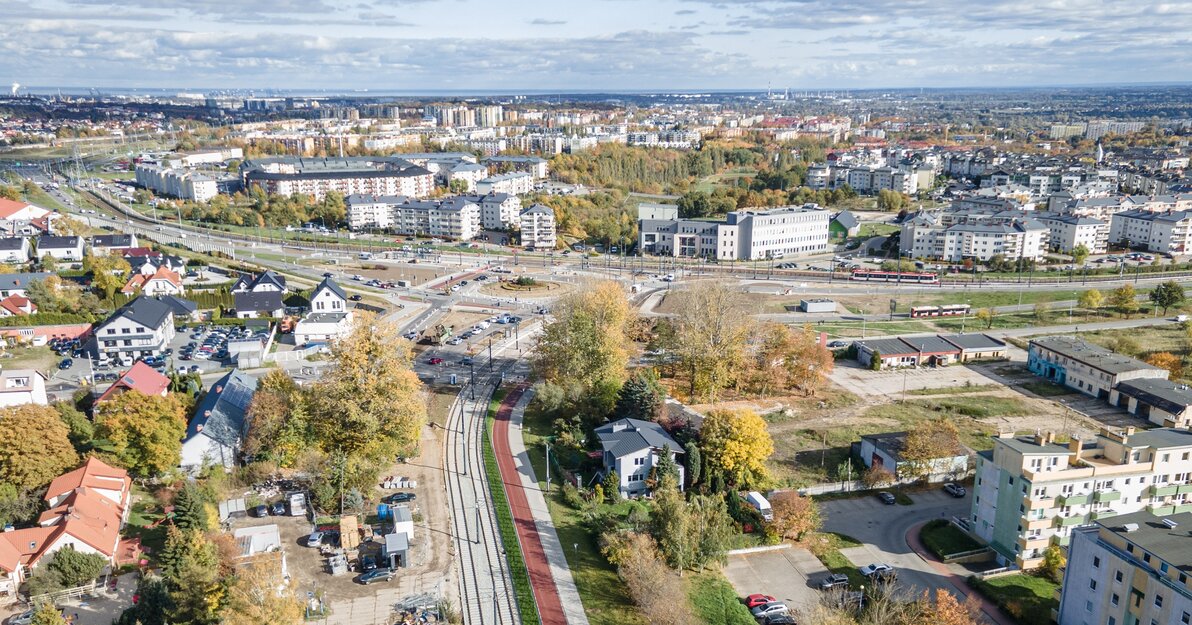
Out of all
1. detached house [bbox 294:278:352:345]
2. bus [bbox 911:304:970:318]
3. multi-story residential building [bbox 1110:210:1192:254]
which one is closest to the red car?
detached house [bbox 294:278:352:345]

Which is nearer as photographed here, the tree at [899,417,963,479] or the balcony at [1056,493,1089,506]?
the balcony at [1056,493,1089,506]

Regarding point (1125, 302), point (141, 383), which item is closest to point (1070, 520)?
point (141, 383)

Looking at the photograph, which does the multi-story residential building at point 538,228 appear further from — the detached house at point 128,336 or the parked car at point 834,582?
the parked car at point 834,582

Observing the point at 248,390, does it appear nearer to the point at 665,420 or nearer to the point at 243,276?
the point at 665,420

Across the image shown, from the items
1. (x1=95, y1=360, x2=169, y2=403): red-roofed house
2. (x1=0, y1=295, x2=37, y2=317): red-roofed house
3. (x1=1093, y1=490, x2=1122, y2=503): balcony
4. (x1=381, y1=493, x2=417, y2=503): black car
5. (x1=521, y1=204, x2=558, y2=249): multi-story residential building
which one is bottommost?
(x1=381, y1=493, x2=417, y2=503): black car

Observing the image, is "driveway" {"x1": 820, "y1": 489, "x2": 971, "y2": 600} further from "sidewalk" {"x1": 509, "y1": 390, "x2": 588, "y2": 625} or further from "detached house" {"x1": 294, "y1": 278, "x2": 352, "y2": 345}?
"detached house" {"x1": 294, "y1": 278, "x2": 352, "y2": 345}

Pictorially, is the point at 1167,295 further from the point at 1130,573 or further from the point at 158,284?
the point at 158,284

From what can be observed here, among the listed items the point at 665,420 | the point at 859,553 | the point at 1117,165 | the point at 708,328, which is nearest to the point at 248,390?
the point at 665,420
